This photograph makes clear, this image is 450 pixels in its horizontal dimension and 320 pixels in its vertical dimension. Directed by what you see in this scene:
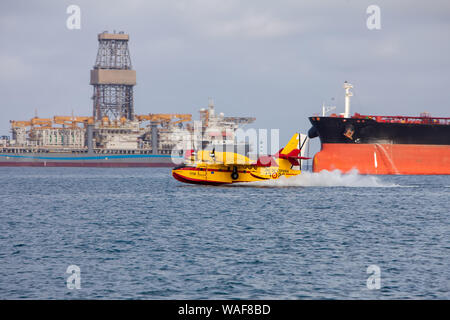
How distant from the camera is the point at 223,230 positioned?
30.5m

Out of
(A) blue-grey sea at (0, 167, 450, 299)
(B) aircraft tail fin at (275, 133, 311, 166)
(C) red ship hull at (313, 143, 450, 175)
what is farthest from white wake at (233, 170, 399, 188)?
(A) blue-grey sea at (0, 167, 450, 299)

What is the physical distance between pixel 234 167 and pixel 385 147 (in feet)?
106

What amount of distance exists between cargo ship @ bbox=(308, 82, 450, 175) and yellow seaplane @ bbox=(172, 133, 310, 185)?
2432 cm

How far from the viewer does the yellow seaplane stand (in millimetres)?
54062

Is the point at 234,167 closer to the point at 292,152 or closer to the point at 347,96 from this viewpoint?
the point at 292,152

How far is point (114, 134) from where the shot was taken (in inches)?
6752

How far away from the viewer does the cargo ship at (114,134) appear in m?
164

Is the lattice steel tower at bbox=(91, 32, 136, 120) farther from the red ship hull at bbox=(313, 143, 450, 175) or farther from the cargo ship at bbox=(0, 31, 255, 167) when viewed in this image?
the red ship hull at bbox=(313, 143, 450, 175)

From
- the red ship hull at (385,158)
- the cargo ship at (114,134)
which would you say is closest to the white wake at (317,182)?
the red ship hull at (385,158)

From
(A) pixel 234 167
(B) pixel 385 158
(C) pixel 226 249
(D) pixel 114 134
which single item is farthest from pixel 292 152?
(D) pixel 114 134

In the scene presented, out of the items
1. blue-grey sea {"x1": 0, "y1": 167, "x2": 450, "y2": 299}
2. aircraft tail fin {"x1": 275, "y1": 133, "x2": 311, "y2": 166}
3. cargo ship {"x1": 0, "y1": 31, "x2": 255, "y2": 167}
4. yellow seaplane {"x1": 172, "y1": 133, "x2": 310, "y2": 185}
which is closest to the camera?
blue-grey sea {"x1": 0, "y1": 167, "x2": 450, "y2": 299}

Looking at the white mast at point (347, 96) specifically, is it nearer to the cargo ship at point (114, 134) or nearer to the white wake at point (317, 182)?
the white wake at point (317, 182)

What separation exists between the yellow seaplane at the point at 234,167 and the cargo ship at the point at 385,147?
79.8 feet
